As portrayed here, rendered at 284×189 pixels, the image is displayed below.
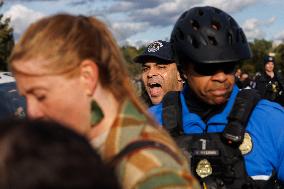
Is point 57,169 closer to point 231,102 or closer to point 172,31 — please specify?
point 231,102

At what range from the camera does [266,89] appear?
1182 cm

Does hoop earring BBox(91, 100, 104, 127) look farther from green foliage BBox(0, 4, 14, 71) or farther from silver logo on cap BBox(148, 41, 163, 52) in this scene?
green foliage BBox(0, 4, 14, 71)

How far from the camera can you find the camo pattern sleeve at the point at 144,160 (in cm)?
167

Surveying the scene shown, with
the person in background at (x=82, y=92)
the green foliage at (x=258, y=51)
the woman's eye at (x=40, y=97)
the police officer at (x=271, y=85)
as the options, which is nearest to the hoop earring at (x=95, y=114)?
the person in background at (x=82, y=92)

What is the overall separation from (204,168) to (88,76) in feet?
5.41

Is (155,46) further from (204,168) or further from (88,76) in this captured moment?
(88,76)

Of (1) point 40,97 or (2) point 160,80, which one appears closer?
(1) point 40,97

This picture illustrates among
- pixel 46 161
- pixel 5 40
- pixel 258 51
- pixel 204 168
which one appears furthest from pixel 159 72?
pixel 258 51

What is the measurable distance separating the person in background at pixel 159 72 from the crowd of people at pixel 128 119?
1961 millimetres

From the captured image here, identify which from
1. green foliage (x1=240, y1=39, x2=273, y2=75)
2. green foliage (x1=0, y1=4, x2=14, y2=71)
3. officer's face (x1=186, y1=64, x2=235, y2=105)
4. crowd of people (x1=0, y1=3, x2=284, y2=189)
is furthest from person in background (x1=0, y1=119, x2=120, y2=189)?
green foliage (x1=240, y1=39, x2=273, y2=75)

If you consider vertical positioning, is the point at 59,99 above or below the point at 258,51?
above

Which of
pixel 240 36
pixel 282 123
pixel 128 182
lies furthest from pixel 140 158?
pixel 240 36

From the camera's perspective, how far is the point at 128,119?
1.84m

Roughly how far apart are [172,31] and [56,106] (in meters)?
2.10
